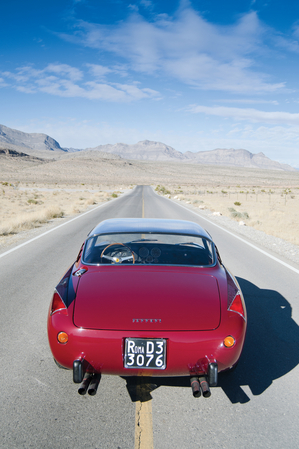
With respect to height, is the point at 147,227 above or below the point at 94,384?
above

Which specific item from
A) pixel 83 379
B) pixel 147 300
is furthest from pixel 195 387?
pixel 83 379

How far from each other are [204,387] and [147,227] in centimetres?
205

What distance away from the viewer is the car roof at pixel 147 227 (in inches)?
154

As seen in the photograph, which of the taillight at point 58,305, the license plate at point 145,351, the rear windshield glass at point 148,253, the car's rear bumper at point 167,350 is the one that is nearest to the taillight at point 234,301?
the car's rear bumper at point 167,350

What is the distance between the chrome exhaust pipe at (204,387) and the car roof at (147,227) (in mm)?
1709

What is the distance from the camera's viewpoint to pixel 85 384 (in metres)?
2.54

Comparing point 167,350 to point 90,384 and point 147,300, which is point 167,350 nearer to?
point 147,300

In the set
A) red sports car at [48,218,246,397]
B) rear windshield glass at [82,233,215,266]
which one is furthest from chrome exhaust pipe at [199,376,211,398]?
rear windshield glass at [82,233,215,266]

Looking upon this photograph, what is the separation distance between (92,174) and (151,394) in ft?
427

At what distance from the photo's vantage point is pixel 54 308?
2.90 metres

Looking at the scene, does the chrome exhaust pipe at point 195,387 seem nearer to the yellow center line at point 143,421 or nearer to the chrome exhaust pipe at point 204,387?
the chrome exhaust pipe at point 204,387

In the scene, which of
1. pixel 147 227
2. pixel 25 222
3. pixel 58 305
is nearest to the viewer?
pixel 58 305

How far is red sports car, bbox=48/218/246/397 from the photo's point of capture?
2.54 metres

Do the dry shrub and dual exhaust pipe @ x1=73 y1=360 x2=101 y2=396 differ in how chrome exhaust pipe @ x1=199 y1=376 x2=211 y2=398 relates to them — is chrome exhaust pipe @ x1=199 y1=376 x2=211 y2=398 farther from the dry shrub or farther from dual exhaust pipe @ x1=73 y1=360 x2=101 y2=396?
the dry shrub
